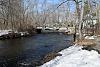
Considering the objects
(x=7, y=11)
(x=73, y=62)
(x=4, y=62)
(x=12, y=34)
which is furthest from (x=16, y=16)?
(x=73, y=62)

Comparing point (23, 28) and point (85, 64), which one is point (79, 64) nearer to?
→ point (85, 64)

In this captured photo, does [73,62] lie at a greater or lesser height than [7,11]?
lesser

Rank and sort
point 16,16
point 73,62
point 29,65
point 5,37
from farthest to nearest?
point 16,16
point 5,37
point 29,65
point 73,62

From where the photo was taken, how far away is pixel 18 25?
60.2 m

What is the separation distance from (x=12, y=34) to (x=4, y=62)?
2879 centimetres

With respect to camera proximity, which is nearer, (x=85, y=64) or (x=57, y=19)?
(x=85, y=64)

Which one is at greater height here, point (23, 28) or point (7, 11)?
point (7, 11)

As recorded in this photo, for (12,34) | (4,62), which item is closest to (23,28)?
(12,34)

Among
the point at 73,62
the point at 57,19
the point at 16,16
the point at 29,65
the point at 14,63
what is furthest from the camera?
the point at 57,19

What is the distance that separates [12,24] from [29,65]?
43271 mm

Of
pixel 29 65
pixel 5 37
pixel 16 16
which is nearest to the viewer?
pixel 29 65

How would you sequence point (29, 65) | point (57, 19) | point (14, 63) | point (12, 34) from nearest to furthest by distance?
point (29, 65) < point (14, 63) < point (12, 34) < point (57, 19)

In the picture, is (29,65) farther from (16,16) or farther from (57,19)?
(57,19)

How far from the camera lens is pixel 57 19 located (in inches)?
6201
